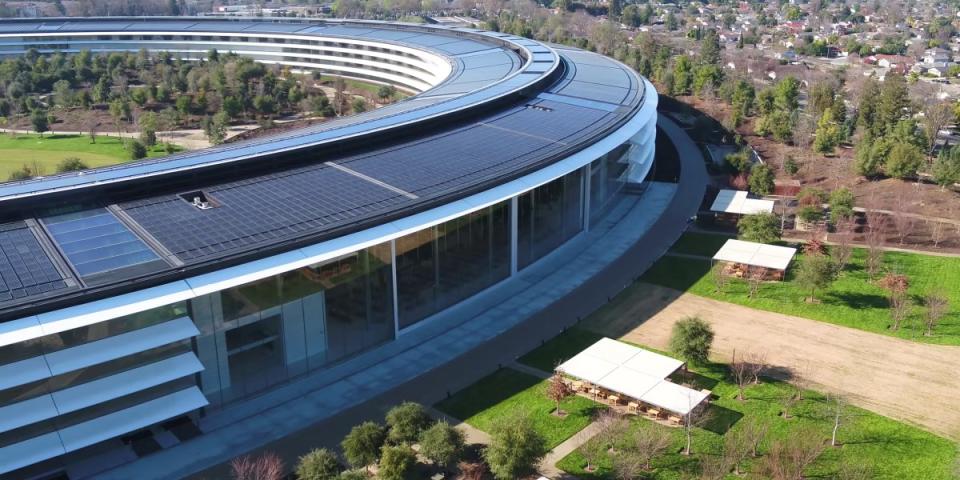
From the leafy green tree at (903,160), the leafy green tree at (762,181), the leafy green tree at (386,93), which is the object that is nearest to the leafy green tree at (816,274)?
the leafy green tree at (762,181)

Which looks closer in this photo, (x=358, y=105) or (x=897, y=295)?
(x=897, y=295)

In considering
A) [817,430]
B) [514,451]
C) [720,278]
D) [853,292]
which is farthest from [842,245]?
[514,451]

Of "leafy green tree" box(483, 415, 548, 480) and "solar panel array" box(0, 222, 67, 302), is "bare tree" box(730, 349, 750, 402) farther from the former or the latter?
"solar panel array" box(0, 222, 67, 302)

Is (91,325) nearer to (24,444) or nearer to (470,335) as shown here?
(24,444)

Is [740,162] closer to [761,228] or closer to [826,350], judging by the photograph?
[761,228]

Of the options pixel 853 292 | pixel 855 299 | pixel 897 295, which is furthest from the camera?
pixel 853 292

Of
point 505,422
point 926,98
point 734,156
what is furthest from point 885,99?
point 505,422

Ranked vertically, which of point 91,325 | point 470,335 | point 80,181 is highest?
point 80,181
